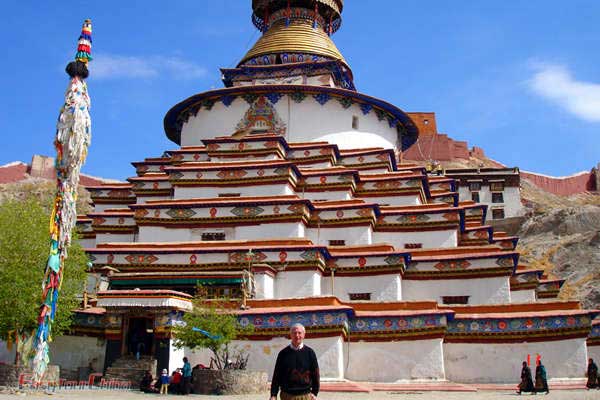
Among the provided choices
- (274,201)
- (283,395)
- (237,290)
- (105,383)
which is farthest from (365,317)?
(283,395)

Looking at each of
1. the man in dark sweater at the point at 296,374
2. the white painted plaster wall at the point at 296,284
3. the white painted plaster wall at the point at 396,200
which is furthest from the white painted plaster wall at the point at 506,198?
the man in dark sweater at the point at 296,374

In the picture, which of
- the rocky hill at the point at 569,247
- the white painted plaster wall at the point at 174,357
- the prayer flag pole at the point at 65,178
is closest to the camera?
the prayer flag pole at the point at 65,178

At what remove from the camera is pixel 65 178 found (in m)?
15.1

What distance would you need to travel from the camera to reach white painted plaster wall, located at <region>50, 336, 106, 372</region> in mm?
18234

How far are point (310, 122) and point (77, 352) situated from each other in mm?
13762

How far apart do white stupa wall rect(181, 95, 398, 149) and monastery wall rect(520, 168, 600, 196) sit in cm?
3920

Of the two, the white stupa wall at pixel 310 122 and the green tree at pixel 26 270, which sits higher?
the white stupa wall at pixel 310 122

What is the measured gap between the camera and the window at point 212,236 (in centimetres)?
2211

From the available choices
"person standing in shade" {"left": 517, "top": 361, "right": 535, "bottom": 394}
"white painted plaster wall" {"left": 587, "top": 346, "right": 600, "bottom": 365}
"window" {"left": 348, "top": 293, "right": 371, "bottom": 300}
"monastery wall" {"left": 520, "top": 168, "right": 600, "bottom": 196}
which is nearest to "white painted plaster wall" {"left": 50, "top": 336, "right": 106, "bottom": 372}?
"window" {"left": 348, "top": 293, "right": 371, "bottom": 300}

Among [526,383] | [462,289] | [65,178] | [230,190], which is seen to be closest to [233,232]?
[230,190]

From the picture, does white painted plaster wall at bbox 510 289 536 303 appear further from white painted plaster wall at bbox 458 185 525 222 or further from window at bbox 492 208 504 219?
window at bbox 492 208 504 219

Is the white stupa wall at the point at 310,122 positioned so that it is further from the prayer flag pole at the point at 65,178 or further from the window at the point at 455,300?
the prayer flag pole at the point at 65,178

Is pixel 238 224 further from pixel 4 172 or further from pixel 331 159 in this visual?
pixel 4 172

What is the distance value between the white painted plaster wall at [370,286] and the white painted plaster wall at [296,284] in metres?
0.70
